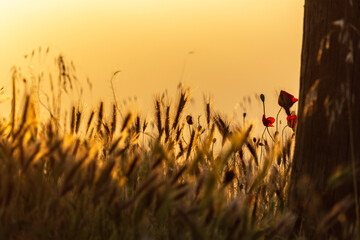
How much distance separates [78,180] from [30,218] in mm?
223

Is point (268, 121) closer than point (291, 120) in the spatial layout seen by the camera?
No

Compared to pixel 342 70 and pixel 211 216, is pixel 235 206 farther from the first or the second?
pixel 342 70

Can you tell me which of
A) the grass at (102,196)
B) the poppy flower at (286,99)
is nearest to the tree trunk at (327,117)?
the grass at (102,196)

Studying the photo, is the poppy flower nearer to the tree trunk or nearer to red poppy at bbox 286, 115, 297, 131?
red poppy at bbox 286, 115, 297, 131

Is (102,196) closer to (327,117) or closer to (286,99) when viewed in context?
(327,117)

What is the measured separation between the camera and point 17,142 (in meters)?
1.78

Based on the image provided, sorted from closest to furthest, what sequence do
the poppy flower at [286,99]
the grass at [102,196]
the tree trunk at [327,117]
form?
the grass at [102,196] < the tree trunk at [327,117] < the poppy flower at [286,99]

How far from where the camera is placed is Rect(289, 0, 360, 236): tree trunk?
266cm

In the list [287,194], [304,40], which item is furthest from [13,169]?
[304,40]

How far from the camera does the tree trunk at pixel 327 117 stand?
2.66 meters

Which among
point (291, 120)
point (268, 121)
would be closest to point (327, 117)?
point (291, 120)

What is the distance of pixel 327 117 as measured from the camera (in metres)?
2.74

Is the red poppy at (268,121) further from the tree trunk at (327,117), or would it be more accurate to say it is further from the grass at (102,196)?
the grass at (102,196)

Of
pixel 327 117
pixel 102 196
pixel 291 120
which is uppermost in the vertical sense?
pixel 291 120
